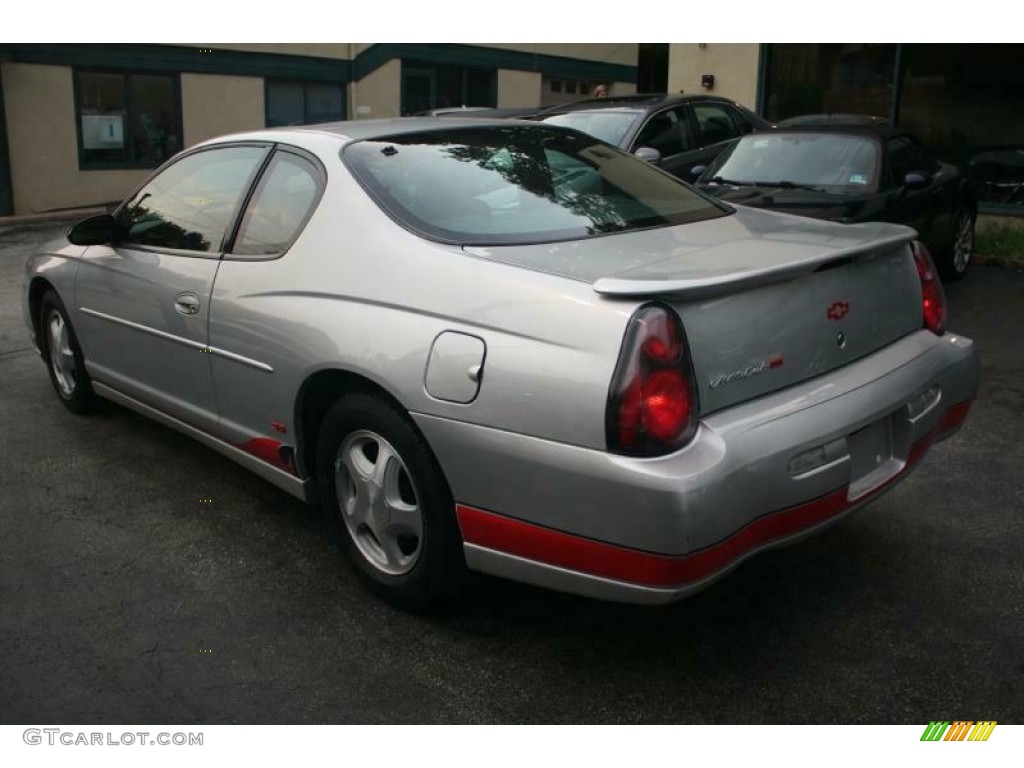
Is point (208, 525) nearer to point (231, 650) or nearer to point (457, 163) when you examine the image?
point (231, 650)

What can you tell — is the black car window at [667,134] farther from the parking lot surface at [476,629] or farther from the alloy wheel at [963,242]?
the parking lot surface at [476,629]

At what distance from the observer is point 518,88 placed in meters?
23.8

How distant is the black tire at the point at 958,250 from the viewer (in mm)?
8662

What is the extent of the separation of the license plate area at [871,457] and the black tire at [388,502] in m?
1.17

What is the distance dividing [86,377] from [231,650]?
8.29 ft

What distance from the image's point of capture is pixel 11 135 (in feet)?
51.5

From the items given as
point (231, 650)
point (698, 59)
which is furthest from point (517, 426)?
point (698, 59)

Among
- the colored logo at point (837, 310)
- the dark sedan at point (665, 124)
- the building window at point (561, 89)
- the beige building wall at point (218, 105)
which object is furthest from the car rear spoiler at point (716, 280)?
the building window at point (561, 89)

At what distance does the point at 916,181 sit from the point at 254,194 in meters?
5.46

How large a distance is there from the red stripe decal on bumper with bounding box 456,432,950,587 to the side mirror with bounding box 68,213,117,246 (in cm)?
254

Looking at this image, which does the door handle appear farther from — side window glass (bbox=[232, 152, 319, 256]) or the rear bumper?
the rear bumper

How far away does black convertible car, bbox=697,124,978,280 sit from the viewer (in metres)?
7.38

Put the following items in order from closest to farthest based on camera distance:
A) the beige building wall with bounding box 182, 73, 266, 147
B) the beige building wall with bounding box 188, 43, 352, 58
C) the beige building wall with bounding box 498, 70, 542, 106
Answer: the beige building wall with bounding box 182, 73, 266, 147 → the beige building wall with bounding box 188, 43, 352, 58 → the beige building wall with bounding box 498, 70, 542, 106

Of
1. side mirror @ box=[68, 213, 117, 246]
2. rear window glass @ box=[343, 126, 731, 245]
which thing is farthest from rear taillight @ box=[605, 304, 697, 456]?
side mirror @ box=[68, 213, 117, 246]
